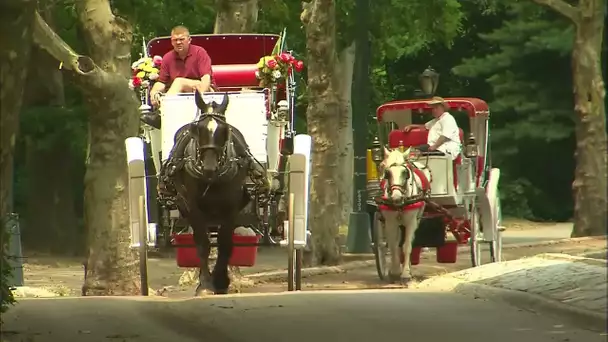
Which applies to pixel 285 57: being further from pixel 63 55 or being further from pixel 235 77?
pixel 63 55

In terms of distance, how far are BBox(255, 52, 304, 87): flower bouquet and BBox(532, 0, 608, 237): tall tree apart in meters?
12.7

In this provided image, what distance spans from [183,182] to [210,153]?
67cm

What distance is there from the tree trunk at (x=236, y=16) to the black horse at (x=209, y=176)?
5.91m

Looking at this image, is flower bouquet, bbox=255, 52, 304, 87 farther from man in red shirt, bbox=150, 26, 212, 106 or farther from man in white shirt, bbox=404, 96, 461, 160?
man in white shirt, bbox=404, 96, 461, 160

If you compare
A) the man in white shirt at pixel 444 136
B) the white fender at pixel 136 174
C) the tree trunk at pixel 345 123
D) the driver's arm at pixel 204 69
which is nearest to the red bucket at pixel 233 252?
the white fender at pixel 136 174

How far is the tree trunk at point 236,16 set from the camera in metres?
22.8

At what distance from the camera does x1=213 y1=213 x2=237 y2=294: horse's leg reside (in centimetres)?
1739

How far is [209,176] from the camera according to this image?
16688 millimetres

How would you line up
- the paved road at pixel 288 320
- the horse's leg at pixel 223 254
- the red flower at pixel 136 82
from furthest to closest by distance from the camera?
the red flower at pixel 136 82
the horse's leg at pixel 223 254
the paved road at pixel 288 320

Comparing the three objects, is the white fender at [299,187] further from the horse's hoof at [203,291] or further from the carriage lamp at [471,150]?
the carriage lamp at [471,150]

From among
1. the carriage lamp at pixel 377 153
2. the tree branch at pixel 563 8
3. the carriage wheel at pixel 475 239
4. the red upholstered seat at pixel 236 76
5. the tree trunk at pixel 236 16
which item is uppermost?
the tree branch at pixel 563 8

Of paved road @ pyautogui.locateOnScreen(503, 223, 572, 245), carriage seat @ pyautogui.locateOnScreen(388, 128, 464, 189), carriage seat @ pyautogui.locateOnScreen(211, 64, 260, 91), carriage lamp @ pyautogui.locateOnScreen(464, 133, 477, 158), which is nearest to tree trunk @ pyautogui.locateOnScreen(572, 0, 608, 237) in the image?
paved road @ pyautogui.locateOnScreen(503, 223, 572, 245)

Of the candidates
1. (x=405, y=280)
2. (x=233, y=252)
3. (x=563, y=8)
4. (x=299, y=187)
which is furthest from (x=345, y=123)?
(x=299, y=187)

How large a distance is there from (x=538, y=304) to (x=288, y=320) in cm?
243
